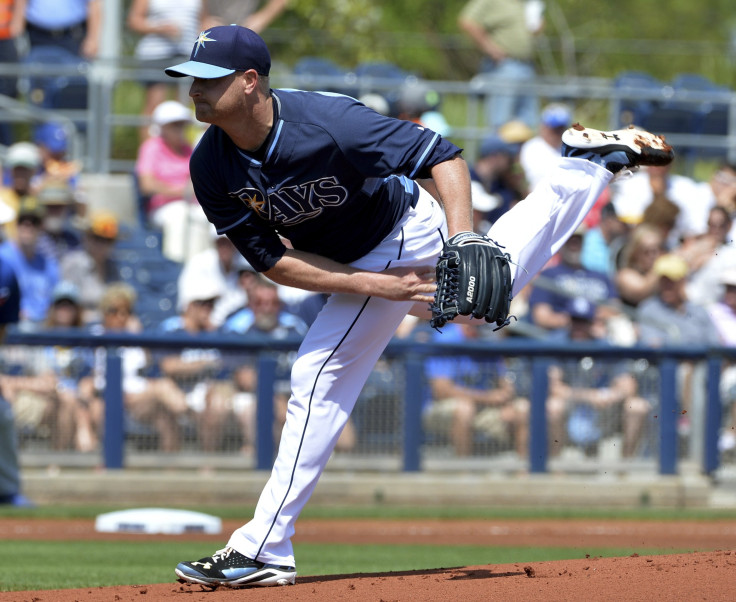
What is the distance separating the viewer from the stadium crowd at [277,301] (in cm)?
1008

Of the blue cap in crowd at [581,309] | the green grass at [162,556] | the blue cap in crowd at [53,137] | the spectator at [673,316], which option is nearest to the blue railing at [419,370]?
the spectator at [673,316]

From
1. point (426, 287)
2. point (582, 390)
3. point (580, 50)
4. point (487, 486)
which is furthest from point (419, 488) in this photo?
point (580, 50)

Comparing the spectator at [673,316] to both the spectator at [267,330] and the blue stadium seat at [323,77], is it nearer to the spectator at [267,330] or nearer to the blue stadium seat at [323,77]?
the spectator at [267,330]

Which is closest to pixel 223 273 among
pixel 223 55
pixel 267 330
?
pixel 267 330

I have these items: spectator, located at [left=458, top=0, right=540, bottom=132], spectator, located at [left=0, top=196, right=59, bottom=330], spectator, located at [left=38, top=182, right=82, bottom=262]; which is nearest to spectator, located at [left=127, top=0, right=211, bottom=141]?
spectator, located at [left=38, top=182, right=82, bottom=262]

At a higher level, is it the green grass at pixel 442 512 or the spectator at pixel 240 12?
the spectator at pixel 240 12

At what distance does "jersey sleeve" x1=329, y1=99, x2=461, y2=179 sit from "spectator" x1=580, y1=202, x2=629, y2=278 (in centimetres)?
680

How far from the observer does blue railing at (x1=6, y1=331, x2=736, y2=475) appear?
10055 mm

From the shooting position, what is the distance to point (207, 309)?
1068 cm

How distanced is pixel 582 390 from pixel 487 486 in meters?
1.11

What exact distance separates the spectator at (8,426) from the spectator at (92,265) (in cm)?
156

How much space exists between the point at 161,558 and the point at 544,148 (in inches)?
259

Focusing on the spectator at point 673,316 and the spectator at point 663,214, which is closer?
the spectator at point 673,316

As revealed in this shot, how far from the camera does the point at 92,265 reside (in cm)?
1126
